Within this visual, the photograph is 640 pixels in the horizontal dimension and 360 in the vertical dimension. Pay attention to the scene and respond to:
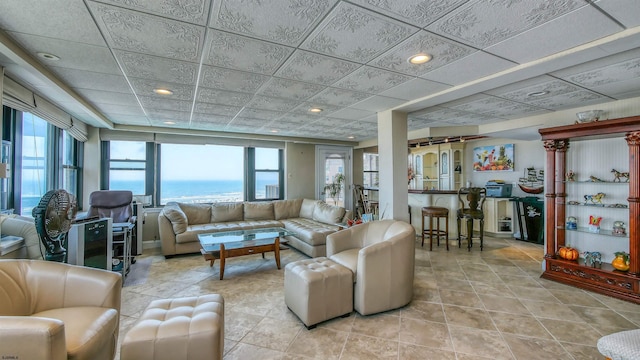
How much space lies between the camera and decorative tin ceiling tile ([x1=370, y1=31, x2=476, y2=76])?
1.88m

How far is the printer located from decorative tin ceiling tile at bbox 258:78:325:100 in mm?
4918

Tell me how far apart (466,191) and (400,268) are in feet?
9.79

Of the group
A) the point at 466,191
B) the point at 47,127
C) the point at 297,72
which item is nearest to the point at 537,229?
the point at 466,191

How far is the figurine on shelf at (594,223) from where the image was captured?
3.35 meters

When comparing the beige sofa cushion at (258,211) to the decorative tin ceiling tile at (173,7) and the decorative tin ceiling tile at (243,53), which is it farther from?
the decorative tin ceiling tile at (173,7)

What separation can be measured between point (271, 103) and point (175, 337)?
270 centimetres

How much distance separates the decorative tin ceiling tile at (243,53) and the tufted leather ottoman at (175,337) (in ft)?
6.02

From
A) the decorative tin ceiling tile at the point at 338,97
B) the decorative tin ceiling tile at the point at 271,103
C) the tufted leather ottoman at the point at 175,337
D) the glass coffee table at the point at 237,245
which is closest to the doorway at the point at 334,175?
the glass coffee table at the point at 237,245

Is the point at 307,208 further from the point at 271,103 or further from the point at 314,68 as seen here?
the point at 314,68

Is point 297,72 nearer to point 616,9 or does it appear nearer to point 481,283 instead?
point 616,9

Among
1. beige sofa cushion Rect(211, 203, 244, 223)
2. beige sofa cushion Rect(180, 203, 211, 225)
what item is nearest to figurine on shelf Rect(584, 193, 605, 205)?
beige sofa cushion Rect(211, 203, 244, 223)

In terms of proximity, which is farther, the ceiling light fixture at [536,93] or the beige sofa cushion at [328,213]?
the beige sofa cushion at [328,213]

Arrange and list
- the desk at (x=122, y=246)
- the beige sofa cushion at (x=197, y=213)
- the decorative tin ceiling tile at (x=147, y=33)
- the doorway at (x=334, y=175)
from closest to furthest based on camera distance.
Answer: the decorative tin ceiling tile at (x=147, y=33), the desk at (x=122, y=246), the beige sofa cushion at (x=197, y=213), the doorway at (x=334, y=175)

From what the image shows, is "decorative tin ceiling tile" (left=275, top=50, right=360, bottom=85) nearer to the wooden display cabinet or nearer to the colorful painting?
the wooden display cabinet
